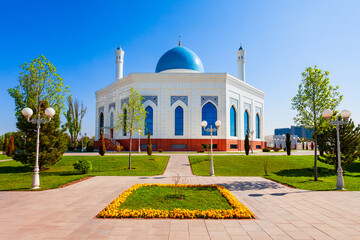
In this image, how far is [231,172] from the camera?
1680cm

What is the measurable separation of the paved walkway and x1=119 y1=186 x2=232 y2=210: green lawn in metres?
0.92

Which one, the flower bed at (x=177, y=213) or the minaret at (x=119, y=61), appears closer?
the flower bed at (x=177, y=213)

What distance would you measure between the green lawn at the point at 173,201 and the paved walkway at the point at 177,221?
0.92m

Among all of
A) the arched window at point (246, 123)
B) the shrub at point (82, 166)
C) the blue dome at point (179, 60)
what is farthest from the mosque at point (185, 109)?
the shrub at point (82, 166)

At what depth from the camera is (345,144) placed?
17844mm

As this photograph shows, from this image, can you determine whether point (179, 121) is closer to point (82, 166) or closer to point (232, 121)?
point (232, 121)

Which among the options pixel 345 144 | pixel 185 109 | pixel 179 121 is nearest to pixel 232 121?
pixel 185 109

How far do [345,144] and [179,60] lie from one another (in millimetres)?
25977

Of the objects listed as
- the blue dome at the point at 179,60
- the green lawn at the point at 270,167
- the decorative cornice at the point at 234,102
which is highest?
the blue dome at the point at 179,60

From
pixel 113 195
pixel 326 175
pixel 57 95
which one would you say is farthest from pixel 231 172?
pixel 57 95

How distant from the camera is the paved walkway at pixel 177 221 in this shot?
16.6ft

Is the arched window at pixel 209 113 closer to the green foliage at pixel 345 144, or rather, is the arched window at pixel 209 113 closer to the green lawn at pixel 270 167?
the green lawn at pixel 270 167

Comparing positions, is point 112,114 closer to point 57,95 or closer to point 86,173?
point 57,95

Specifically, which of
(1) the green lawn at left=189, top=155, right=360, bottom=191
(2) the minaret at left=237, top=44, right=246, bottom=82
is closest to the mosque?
(2) the minaret at left=237, top=44, right=246, bottom=82
